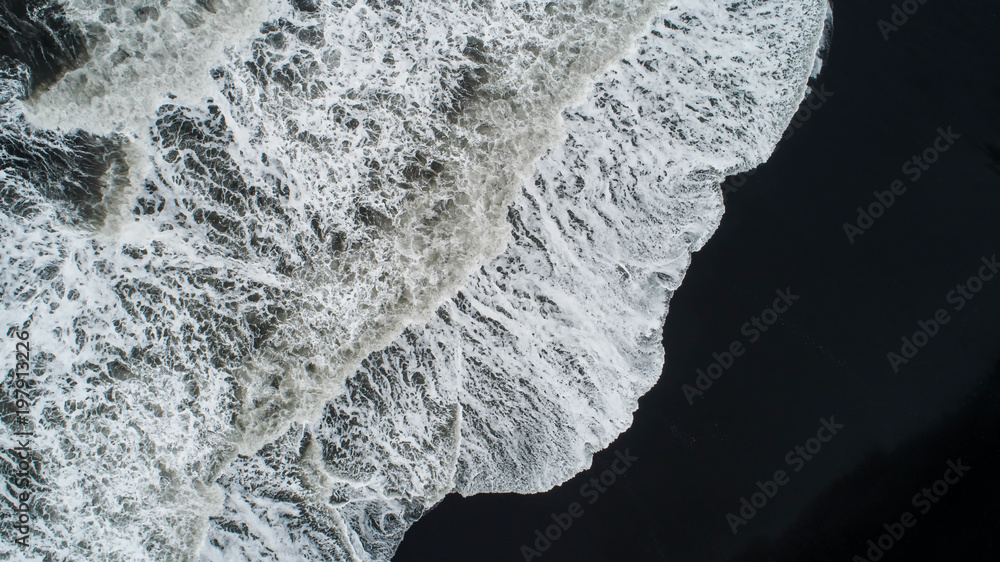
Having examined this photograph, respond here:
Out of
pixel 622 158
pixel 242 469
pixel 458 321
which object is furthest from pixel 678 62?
pixel 242 469

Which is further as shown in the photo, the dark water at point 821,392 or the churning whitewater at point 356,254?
the dark water at point 821,392

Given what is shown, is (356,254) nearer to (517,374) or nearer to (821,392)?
(517,374)

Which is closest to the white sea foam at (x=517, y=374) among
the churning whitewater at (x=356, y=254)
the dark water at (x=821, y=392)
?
the churning whitewater at (x=356, y=254)

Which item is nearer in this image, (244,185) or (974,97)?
(244,185)

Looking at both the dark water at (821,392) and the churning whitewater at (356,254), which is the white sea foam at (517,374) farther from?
the dark water at (821,392)

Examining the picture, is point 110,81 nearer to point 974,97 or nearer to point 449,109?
point 449,109

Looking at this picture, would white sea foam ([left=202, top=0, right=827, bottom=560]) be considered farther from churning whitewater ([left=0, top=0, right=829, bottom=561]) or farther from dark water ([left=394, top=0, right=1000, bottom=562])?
dark water ([left=394, top=0, right=1000, bottom=562])

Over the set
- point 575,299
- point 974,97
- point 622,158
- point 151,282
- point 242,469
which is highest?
point 974,97
